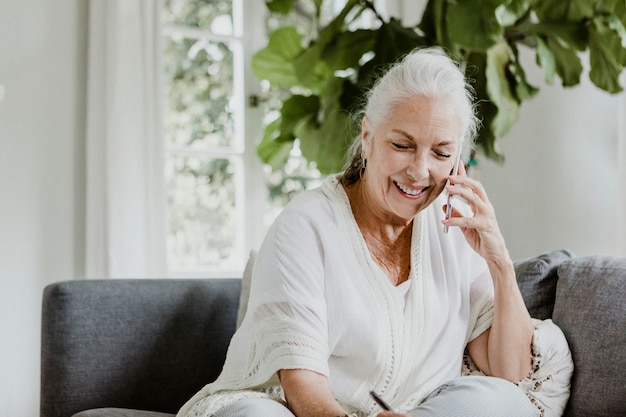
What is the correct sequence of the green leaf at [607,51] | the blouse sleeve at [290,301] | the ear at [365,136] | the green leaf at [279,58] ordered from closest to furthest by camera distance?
the blouse sleeve at [290,301], the ear at [365,136], the green leaf at [607,51], the green leaf at [279,58]

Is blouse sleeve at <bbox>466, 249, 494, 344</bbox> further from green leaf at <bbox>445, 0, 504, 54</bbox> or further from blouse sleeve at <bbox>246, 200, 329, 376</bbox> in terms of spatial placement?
green leaf at <bbox>445, 0, 504, 54</bbox>

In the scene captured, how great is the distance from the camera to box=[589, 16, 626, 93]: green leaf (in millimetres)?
2713

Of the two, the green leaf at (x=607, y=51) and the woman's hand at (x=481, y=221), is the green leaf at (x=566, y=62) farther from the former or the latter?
the woman's hand at (x=481, y=221)

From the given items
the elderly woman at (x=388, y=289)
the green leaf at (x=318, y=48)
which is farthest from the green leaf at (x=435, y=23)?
the elderly woman at (x=388, y=289)

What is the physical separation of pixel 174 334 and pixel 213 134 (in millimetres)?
1397

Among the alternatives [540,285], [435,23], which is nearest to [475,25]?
[435,23]

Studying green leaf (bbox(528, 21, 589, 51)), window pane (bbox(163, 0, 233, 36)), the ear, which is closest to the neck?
the ear

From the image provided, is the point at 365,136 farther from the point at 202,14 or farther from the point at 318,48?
the point at 202,14

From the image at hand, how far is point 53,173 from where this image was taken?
9.66 ft

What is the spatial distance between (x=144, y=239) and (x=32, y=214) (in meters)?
0.39

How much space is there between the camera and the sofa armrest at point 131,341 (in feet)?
6.59

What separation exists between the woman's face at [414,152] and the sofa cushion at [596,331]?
0.37 m

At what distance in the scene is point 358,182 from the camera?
5.99ft

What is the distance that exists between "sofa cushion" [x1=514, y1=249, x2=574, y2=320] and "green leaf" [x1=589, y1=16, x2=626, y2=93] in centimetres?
106
